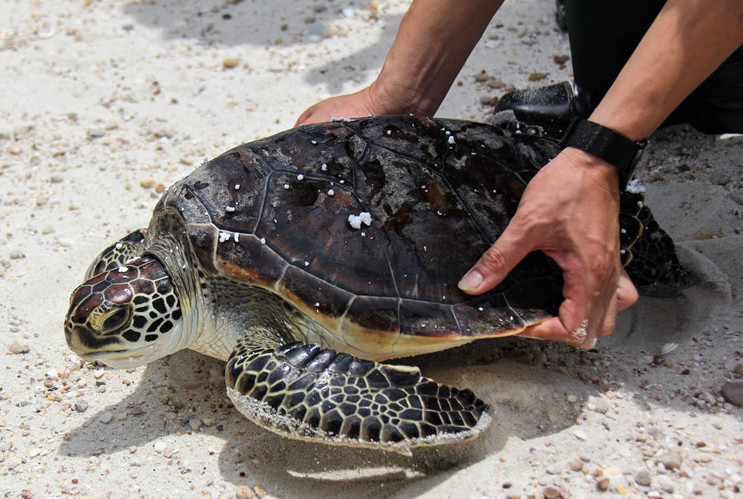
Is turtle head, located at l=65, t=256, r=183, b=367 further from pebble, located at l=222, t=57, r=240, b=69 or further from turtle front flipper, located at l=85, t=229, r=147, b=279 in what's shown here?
pebble, located at l=222, t=57, r=240, b=69

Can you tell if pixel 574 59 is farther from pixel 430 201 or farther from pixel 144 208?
pixel 144 208

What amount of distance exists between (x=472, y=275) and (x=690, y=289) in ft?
3.50

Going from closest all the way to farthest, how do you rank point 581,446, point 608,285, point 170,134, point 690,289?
point 581,446
point 608,285
point 690,289
point 170,134

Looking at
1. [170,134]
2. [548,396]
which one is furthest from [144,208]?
[548,396]

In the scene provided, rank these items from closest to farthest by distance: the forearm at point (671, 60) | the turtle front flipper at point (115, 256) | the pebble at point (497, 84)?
the forearm at point (671, 60) < the turtle front flipper at point (115, 256) < the pebble at point (497, 84)

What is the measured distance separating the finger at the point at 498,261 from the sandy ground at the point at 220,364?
0.34 meters

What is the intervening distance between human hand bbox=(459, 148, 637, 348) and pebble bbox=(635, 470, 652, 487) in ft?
1.48

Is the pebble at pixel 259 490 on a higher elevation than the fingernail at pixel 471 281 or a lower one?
lower

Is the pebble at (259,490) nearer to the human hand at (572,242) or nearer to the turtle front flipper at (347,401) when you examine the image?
the turtle front flipper at (347,401)

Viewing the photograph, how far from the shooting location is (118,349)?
2.10 metres

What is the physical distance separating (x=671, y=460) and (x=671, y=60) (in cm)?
114

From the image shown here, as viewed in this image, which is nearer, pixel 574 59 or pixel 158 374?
pixel 158 374

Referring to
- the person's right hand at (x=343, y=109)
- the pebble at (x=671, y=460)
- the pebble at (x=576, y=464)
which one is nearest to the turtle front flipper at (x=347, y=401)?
the pebble at (x=576, y=464)

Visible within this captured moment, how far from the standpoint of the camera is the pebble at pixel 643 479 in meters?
1.71
